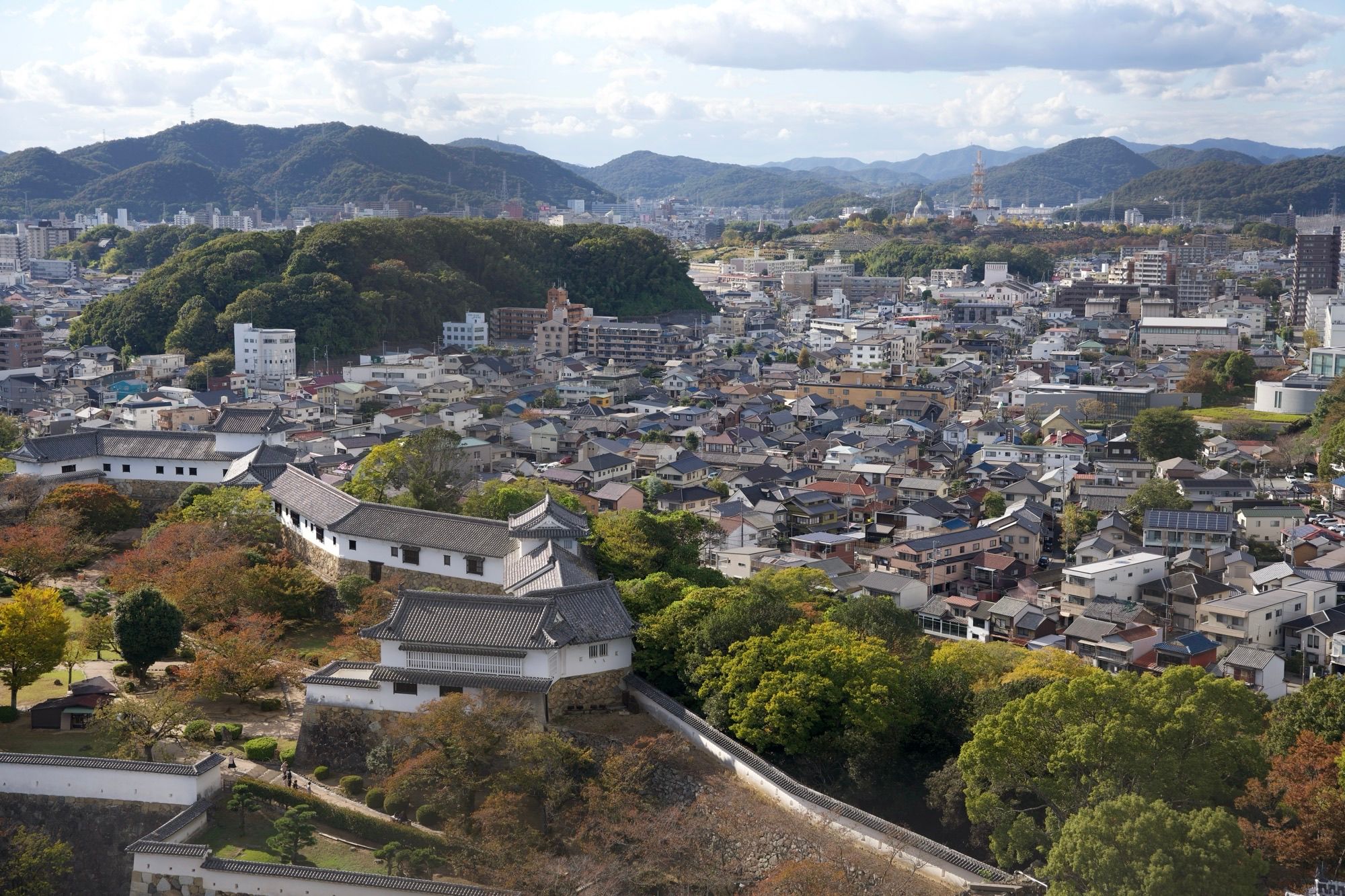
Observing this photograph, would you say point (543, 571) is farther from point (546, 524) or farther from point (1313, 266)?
point (1313, 266)

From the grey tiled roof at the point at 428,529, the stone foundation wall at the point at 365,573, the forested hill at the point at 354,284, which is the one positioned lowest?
the stone foundation wall at the point at 365,573

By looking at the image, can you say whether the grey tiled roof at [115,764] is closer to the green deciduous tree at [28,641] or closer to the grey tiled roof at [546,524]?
the green deciduous tree at [28,641]

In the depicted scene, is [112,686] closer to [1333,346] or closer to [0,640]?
[0,640]

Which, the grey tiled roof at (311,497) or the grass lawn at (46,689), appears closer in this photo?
the grass lawn at (46,689)

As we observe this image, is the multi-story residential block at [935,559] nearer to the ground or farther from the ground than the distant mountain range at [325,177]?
nearer to the ground

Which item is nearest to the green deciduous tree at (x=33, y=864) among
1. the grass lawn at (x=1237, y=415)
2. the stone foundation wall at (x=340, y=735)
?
the stone foundation wall at (x=340, y=735)

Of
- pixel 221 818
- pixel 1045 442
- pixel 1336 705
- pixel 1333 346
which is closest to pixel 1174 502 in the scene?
pixel 1045 442
